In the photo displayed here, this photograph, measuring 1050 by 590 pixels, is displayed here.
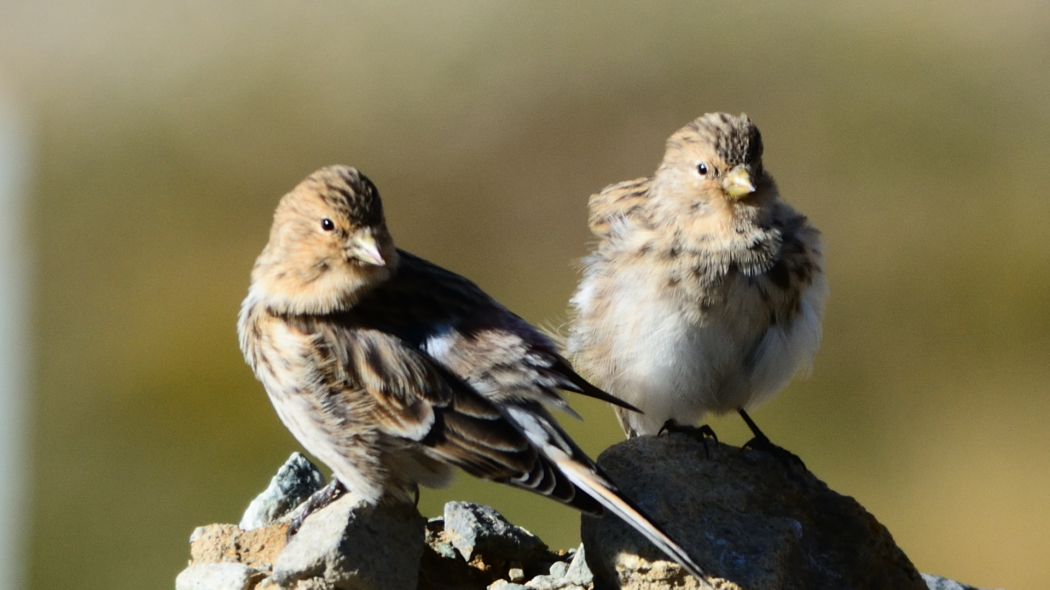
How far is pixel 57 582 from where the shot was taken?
9750mm

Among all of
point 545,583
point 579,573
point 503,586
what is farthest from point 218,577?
point 579,573

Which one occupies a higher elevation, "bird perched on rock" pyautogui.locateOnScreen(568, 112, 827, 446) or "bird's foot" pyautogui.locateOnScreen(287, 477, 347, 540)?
"bird perched on rock" pyautogui.locateOnScreen(568, 112, 827, 446)

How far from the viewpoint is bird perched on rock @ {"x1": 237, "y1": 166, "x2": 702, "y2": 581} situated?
4035 mm

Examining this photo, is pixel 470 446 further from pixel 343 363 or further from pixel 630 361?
pixel 630 361

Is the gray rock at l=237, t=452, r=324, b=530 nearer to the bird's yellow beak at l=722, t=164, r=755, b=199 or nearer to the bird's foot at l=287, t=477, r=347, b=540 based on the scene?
the bird's foot at l=287, t=477, r=347, b=540

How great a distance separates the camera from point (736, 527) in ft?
13.6

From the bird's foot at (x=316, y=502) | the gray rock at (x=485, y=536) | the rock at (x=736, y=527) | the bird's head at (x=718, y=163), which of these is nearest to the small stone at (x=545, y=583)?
the gray rock at (x=485, y=536)

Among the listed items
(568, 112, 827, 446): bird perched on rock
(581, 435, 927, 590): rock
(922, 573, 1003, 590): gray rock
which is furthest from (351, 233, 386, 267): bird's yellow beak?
(922, 573, 1003, 590): gray rock

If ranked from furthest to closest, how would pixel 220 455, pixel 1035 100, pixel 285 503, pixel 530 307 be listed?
1. pixel 1035 100
2. pixel 530 307
3. pixel 220 455
4. pixel 285 503

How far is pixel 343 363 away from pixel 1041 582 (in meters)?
7.42

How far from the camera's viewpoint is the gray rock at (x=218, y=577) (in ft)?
13.3

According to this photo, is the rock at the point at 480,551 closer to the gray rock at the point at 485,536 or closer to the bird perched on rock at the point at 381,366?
the gray rock at the point at 485,536

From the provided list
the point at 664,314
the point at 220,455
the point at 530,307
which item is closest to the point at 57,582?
the point at 220,455

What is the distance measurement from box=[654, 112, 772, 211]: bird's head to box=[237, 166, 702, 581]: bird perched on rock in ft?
3.90
